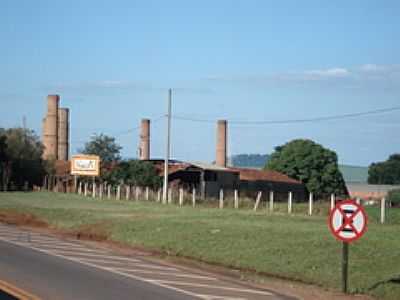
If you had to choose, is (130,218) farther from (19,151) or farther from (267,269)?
(19,151)

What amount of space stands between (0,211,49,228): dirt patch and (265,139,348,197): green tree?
207ft

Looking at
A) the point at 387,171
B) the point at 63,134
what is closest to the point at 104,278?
the point at 63,134

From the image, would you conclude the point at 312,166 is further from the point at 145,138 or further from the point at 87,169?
the point at 87,169

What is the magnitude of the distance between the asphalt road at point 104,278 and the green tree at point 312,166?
81302 millimetres

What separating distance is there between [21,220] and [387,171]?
139101mm

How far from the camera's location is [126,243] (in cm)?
2800

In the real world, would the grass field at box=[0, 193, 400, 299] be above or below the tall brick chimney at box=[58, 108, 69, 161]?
below

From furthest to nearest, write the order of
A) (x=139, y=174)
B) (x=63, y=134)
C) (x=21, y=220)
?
1. (x=63, y=134)
2. (x=139, y=174)
3. (x=21, y=220)

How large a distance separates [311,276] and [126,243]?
434 inches

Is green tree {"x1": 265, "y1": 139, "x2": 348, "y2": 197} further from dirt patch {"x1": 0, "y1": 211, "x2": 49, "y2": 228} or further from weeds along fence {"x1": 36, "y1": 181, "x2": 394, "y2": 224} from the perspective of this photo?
dirt patch {"x1": 0, "y1": 211, "x2": 49, "y2": 228}

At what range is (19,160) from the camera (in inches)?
3290

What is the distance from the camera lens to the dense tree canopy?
8105cm

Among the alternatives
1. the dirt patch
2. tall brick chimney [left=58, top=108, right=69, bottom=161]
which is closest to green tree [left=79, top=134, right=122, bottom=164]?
tall brick chimney [left=58, top=108, right=69, bottom=161]

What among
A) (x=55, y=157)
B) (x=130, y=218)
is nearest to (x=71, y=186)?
(x=55, y=157)
